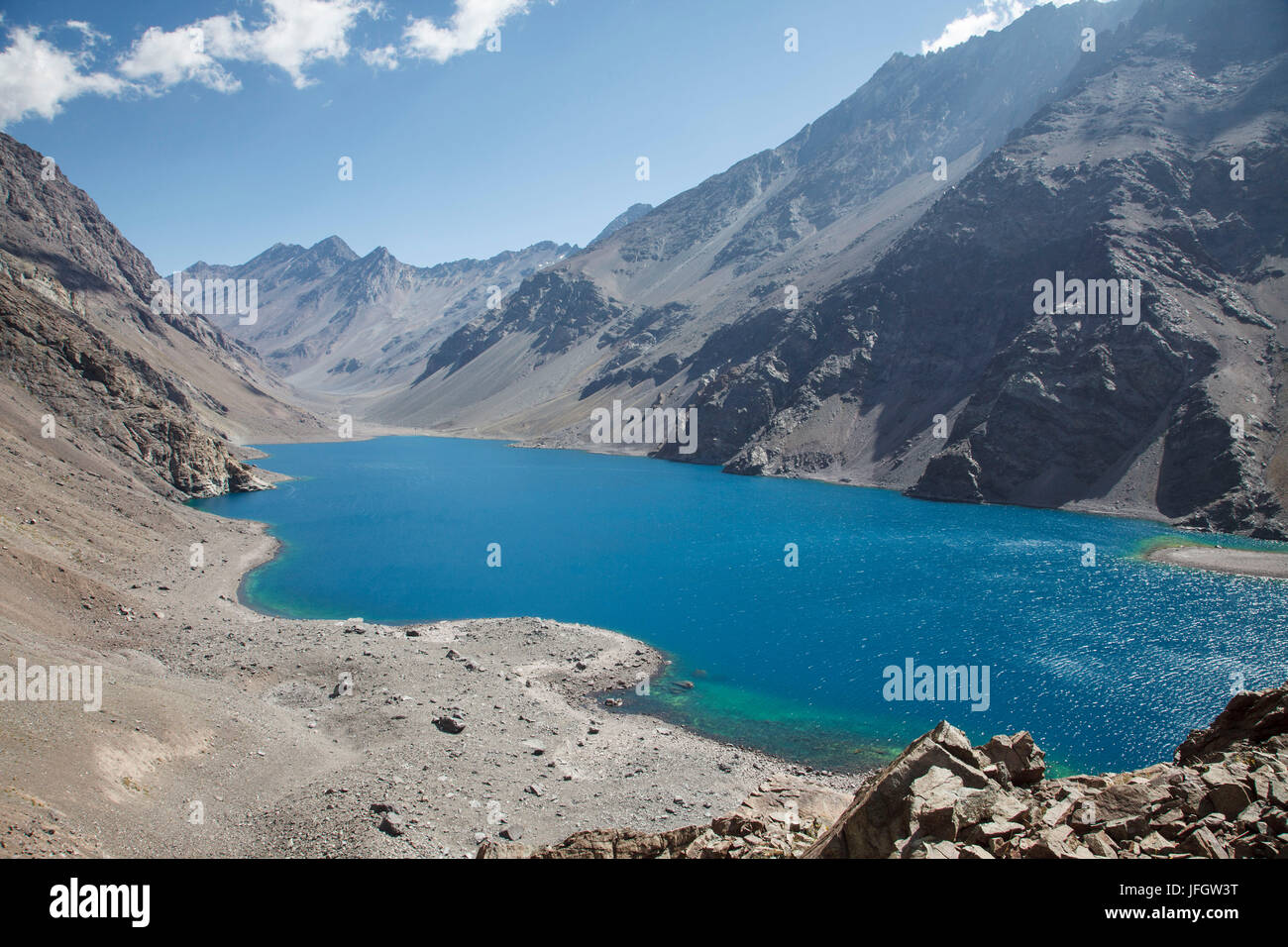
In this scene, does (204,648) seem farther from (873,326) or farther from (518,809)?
(873,326)

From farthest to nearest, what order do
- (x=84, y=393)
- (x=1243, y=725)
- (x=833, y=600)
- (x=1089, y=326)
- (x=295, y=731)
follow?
(x=1089, y=326), (x=84, y=393), (x=833, y=600), (x=295, y=731), (x=1243, y=725)

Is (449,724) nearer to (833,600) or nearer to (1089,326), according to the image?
(833,600)

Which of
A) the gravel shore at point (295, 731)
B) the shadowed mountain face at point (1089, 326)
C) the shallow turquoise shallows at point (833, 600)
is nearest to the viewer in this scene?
the gravel shore at point (295, 731)

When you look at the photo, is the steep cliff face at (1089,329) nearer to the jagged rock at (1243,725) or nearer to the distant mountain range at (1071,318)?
the distant mountain range at (1071,318)

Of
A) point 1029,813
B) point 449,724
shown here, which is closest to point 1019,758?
point 1029,813

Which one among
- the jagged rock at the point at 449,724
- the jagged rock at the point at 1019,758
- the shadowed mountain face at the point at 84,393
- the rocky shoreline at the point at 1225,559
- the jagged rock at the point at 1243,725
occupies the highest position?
the shadowed mountain face at the point at 84,393

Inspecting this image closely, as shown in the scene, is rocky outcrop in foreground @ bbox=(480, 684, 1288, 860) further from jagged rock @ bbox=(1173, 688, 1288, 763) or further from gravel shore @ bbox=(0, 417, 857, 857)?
gravel shore @ bbox=(0, 417, 857, 857)

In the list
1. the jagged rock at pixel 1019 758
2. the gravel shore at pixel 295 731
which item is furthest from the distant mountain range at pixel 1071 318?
the jagged rock at pixel 1019 758
